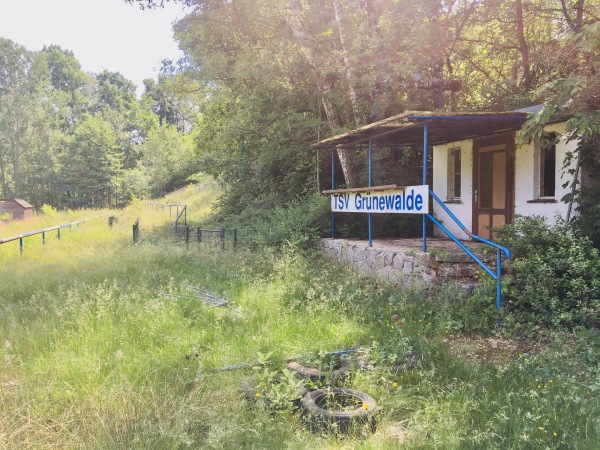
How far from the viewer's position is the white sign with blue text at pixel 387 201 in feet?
23.4

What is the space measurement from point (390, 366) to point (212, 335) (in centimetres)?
199

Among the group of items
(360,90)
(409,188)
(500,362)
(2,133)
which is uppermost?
(2,133)

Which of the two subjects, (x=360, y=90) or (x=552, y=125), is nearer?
(x=552, y=125)

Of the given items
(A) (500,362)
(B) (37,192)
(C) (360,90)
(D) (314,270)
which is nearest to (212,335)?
(A) (500,362)

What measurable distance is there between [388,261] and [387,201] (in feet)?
3.55

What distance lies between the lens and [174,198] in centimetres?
3384

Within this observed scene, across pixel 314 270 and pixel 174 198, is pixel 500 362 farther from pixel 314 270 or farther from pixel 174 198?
pixel 174 198

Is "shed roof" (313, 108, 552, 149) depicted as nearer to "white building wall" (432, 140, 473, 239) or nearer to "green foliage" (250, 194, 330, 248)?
→ "white building wall" (432, 140, 473, 239)

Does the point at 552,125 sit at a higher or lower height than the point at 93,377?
higher

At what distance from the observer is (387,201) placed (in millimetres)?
8188

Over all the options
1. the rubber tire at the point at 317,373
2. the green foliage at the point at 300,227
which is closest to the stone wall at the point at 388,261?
the green foliage at the point at 300,227

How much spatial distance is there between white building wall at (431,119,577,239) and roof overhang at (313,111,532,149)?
0.41 metres

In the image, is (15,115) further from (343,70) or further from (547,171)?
(547,171)

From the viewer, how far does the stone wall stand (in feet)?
23.1
